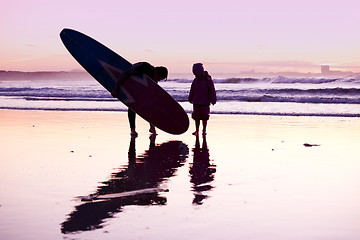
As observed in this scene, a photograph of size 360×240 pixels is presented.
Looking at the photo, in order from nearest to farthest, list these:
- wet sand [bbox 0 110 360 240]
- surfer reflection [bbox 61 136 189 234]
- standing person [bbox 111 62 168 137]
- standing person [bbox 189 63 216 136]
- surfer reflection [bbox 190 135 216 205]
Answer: wet sand [bbox 0 110 360 240] < surfer reflection [bbox 61 136 189 234] < surfer reflection [bbox 190 135 216 205] < standing person [bbox 111 62 168 137] < standing person [bbox 189 63 216 136]

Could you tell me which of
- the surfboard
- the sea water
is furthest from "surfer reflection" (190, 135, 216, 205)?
the sea water

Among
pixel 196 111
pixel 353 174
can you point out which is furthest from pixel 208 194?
pixel 196 111

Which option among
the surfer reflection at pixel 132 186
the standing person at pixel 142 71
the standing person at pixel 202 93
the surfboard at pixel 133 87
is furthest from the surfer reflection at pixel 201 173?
the standing person at pixel 202 93

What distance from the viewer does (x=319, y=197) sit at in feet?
17.9

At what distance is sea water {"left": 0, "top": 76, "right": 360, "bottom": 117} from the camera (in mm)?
19797

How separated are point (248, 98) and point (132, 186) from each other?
73.6 ft

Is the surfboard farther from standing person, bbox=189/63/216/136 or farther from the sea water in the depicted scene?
the sea water

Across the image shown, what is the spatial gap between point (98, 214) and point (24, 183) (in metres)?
1.69

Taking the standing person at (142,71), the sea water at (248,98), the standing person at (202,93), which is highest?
the standing person at (142,71)

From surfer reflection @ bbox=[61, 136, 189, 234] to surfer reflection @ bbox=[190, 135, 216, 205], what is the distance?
0.74 ft

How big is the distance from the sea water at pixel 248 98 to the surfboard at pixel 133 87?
7.14 meters

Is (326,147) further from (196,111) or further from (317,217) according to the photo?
(317,217)

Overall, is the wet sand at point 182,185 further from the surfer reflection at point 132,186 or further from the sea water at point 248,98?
the sea water at point 248,98

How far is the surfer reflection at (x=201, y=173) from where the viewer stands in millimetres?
5650
